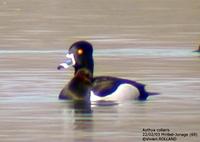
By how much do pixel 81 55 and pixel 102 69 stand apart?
3575 mm

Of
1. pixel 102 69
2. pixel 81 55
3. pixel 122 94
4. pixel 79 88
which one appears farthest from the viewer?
pixel 102 69

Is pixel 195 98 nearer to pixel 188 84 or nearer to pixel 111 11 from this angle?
pixel 188 84

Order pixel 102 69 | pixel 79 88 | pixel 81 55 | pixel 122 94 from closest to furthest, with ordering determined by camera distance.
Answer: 1. pixel 122 94
2. pixel 79 88
3. pixel 81 55
4. pixel 102 69

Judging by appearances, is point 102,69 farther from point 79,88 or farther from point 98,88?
point 98,88

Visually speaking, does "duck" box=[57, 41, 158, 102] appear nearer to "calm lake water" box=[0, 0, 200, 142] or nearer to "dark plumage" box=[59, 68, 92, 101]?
"dark plumage" box=[59, 68, 92, 101]

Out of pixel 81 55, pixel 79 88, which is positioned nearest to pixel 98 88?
pixel 79 88

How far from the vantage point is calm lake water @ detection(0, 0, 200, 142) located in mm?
14352

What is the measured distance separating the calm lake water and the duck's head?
451 mm

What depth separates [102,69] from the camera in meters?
20.3

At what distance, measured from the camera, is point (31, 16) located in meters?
34.5

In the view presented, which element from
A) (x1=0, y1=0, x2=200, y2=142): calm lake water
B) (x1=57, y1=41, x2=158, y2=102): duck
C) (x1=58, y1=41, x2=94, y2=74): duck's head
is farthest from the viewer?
(x1=58, y1=41, x2=94, y2=74): duck's head

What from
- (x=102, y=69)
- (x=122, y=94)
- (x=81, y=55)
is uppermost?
(x=102, y=69)

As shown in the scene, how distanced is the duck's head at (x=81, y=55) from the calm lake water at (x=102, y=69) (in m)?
0.45

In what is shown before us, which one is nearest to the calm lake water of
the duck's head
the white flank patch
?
the white flank patch
